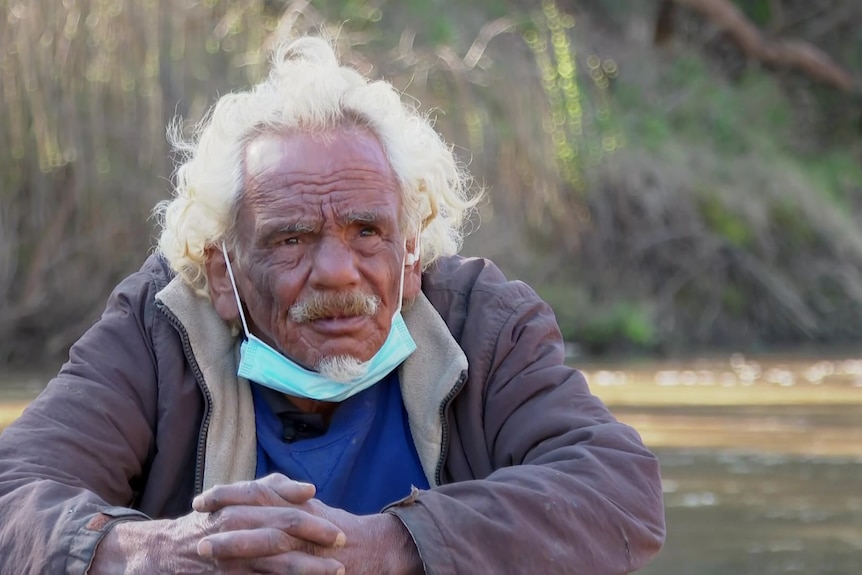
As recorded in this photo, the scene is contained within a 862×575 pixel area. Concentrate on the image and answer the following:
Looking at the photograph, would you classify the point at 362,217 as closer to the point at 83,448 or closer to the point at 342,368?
the point at 342,368

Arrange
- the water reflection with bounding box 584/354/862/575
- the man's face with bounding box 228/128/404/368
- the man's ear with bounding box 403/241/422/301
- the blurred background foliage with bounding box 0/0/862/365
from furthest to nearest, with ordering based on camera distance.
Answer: the blurred background foliage with bounding box 0/0/862/365, the water reflection with bounding box 584/354/862/575, the man's ear with bounding box 403/241/422/301, the man's face with bounding box 228/128/404/368

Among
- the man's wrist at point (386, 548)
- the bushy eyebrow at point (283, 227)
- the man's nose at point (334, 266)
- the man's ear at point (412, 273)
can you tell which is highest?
the bushy eyebrow at point (283, 227)

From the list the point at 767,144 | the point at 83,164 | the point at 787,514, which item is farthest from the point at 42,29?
the point at 767,144

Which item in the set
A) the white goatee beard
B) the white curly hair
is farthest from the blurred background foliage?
the white goatee beard

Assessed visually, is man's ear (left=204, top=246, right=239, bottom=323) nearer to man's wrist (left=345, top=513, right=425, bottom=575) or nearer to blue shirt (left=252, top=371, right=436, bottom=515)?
blue shirt (left=252, top=371, right=436, bottom=515)

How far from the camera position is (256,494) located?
235cm

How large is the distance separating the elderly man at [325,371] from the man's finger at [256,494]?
0.23 metres

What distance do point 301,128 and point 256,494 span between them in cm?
78

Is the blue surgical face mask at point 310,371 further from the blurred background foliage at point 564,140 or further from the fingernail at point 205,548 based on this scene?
the blurred background foliage at point 564,140

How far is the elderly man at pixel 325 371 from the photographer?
8.57ft

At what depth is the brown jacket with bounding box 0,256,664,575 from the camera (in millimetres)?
2484

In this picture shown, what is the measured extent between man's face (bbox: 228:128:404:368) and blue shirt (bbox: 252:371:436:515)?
13cm

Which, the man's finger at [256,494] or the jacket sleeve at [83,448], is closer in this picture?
the man's finger at [256,494]

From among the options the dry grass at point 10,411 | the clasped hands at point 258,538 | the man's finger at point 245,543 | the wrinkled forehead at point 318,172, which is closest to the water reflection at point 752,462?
the wrinkled forehead at point 318,172
